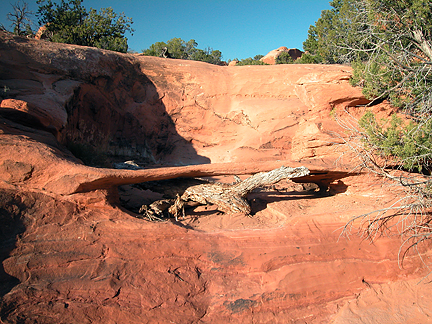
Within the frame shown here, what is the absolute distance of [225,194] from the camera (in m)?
4.98

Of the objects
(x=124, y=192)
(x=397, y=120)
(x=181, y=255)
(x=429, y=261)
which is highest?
(x=397, y=120)

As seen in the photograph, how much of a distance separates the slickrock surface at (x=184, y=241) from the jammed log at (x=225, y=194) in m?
0.17

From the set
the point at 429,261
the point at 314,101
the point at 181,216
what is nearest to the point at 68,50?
the point at 181,216

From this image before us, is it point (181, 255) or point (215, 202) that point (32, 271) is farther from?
point (215, 202)

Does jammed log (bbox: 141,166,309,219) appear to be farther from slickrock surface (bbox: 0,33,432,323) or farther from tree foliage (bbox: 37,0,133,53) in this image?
tree foliage (bbox: 37,0,133,53)

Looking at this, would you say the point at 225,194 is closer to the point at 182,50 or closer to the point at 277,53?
the point at 182,50

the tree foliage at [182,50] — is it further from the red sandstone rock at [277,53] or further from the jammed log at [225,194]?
the jammed log at [225,194]

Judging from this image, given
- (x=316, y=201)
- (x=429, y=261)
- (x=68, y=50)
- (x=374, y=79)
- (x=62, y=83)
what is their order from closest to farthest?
(x=429, y=261) < (x=316, y=201) < (x=374, y=79) < (x=62, y=83) < (x=68, y=50)

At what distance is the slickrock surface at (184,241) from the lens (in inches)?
131

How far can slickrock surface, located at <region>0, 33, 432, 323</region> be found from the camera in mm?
3330

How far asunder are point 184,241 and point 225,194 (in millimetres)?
1305

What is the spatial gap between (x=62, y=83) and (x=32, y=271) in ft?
18.2

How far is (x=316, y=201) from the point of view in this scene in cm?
538

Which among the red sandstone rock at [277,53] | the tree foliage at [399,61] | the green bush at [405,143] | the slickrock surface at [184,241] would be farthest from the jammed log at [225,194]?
the red sandstone rock at [277,53]
